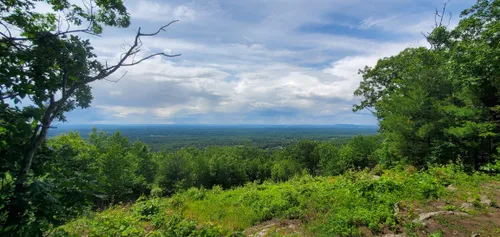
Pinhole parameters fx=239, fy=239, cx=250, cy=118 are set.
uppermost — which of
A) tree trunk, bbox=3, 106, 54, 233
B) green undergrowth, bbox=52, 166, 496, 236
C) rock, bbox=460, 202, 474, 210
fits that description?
tree trunk, bbox=3, 106, 54, 233

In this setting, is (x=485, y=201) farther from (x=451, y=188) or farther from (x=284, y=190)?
(x=284, y=190)

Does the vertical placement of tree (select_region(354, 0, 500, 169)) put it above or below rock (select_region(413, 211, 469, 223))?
above

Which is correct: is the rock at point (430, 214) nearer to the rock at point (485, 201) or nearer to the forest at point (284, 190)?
the forest at point (284, 190)

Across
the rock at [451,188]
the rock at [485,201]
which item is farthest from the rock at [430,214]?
the rock at [451,188]

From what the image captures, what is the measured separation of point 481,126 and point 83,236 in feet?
47.9

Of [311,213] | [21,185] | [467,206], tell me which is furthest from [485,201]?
[21,185]

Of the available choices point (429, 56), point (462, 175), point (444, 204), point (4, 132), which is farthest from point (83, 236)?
point (429, 56)

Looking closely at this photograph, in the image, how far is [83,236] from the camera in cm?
627

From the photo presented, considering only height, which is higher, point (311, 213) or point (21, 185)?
point (21, 185)

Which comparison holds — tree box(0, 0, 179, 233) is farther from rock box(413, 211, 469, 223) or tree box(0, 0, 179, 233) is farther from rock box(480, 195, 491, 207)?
rock box(480, 195, 491, 207)

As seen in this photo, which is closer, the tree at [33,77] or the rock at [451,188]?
the tree at [33,77]

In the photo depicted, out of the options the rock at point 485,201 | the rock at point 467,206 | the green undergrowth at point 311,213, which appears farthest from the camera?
the rock at point 485,201

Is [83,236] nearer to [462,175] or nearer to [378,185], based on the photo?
[378,185]

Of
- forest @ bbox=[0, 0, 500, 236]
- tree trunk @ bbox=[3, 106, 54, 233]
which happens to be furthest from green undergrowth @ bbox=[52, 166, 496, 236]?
tree trunk @ bbox=[3, 106, 54, 233]
